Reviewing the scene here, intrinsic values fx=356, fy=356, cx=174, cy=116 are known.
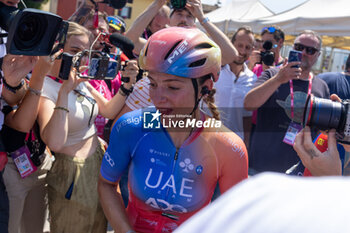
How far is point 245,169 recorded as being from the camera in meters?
1.93

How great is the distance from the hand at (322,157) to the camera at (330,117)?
1.3 inches

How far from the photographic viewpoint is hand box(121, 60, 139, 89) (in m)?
2.95

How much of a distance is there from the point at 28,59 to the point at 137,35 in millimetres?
1381

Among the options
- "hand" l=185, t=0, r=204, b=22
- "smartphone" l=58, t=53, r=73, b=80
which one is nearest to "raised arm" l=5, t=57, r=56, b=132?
"smartphone" l=58, t=53, r=73, b=80

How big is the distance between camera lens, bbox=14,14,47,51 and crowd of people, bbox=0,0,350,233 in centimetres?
16

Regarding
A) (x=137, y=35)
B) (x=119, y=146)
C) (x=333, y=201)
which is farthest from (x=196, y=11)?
(x=333, y=201)

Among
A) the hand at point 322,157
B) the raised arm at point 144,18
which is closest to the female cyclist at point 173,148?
the hand at point 322,157

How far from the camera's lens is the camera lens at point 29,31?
199 centimetres

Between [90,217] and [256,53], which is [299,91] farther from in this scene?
[90,217]

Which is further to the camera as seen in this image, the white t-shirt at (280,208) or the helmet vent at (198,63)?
the helmet vent at (198,63)

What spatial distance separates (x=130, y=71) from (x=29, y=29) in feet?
3.41

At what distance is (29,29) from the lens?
208cm

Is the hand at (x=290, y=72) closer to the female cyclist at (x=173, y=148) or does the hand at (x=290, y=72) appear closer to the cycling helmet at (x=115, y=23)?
the female cyclist at (x=173, y=148)

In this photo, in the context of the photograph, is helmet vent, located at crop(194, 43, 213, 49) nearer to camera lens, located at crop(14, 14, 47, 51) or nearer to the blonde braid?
the blonde braid
